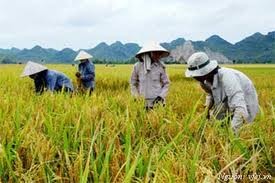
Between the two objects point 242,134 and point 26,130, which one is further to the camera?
point 242,134

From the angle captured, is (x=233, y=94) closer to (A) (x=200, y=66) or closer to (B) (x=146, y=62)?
(A) (x=200, y=66)

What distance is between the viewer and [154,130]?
2830mm

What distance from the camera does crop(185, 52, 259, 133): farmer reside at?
10.5ft

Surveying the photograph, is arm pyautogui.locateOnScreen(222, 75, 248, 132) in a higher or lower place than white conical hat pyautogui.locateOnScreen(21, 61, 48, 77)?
lower

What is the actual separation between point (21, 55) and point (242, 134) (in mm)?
195636

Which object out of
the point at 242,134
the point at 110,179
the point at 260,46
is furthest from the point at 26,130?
the point at 260,46

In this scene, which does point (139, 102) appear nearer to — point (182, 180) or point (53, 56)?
point (182, 180)

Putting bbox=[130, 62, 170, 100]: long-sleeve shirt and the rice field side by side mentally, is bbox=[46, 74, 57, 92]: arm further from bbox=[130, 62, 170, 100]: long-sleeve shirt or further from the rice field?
the rice field

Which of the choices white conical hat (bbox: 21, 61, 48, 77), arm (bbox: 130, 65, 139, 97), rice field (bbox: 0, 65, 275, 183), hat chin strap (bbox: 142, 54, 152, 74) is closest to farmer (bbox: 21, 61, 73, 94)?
white conical hat (bbox: 21, 61, 48, 77)

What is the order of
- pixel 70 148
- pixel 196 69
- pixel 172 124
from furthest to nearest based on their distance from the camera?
pixel 196 69, pixel 172 124, pixel 70 148

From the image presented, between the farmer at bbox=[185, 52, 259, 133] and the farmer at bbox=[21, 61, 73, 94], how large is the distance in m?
2.47

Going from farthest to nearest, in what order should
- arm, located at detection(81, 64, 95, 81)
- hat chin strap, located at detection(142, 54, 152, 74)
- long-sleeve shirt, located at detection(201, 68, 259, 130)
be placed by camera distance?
arm, located at detection(81, 64, 95, 81)
hat chin strap, located at detection(142, 54, 152, 74)
long-sleeve shirt, located at detection(201, 68, 259, 130)

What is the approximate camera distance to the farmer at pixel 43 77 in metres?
5.52

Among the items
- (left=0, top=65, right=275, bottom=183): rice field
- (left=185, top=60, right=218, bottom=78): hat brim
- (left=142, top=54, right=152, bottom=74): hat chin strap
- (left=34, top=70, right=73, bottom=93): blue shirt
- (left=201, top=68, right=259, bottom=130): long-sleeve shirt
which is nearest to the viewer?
(left=0, top=65, right=275, bottom=183): rice field
